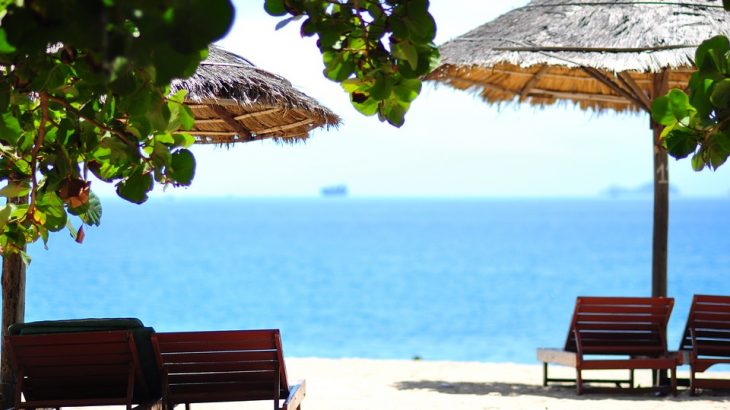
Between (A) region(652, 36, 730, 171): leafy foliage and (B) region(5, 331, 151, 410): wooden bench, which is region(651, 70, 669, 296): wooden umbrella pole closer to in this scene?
(B) region(5, 331, 151, 410): wooden bench

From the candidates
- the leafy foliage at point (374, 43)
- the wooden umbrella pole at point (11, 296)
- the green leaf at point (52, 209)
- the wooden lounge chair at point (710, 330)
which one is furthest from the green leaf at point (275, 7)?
the wooden lounge chair at point (710, 330)

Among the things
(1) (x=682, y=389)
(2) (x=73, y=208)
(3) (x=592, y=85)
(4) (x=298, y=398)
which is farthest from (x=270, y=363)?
(3) (x=592, y=85)

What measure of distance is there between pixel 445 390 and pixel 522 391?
0.45 meters

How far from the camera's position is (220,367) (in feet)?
13.9

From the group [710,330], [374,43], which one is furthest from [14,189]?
[710,330]

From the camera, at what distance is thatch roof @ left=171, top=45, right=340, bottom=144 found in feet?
15.5

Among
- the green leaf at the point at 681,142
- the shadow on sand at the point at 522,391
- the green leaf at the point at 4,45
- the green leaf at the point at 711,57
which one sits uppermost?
the green leaf at the point at 711,57

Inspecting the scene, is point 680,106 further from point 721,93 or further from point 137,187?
point 137,187

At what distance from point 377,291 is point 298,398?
27332 mm

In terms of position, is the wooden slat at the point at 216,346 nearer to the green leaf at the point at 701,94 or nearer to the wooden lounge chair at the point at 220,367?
the wooden lounge chair at the point at 220,367

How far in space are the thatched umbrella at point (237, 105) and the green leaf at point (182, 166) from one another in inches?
89.0

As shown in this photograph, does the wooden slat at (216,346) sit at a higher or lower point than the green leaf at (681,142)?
lower

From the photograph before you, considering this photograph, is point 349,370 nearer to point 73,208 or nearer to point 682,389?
point 682,389

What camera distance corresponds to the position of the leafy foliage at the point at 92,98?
4.46 ft
